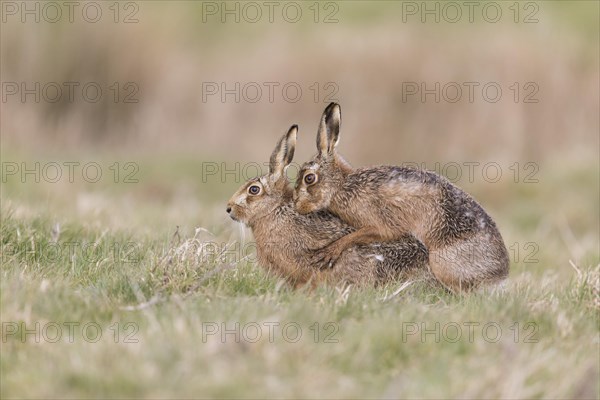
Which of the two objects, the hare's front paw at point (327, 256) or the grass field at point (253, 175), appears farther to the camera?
the hare's front paw at point (327, 256)

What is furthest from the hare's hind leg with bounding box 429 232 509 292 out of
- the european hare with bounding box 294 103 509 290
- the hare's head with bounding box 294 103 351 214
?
the hare's head with bounding box 294 103 351 214

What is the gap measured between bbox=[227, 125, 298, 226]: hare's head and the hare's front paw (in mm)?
530

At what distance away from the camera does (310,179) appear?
6871 millimetres

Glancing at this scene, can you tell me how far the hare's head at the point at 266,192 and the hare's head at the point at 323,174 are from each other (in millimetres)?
142

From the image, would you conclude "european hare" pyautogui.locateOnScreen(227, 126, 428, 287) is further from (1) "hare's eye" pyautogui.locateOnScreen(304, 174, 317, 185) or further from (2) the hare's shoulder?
(2) the hare's shoulder

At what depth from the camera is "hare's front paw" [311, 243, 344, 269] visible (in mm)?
6500

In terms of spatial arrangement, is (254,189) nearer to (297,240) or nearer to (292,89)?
(297,240)

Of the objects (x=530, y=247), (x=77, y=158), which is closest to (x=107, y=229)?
(x=530, y=247)

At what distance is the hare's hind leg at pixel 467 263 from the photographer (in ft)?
21.1

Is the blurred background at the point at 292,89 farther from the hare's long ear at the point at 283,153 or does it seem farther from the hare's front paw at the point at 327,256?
the hare's front paw at the point at 327,256

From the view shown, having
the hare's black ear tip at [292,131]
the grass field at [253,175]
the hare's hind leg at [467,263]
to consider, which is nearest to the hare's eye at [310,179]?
the hare's black ear tip at [292,131]

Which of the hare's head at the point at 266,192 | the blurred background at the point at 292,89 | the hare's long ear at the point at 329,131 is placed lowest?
the blurred background at the point at 292,89

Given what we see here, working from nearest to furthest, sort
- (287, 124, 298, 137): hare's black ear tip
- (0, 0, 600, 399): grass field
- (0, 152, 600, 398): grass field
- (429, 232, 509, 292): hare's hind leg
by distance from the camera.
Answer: (0, 152, 600, 398): grass field
(0, 0, 600, 399): grass field
(429, 232, 509, 292): hare's hind leg
(287, 124, 298, 137): hare's black ear tip

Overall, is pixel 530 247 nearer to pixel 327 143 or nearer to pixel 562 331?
pixel 327 143
